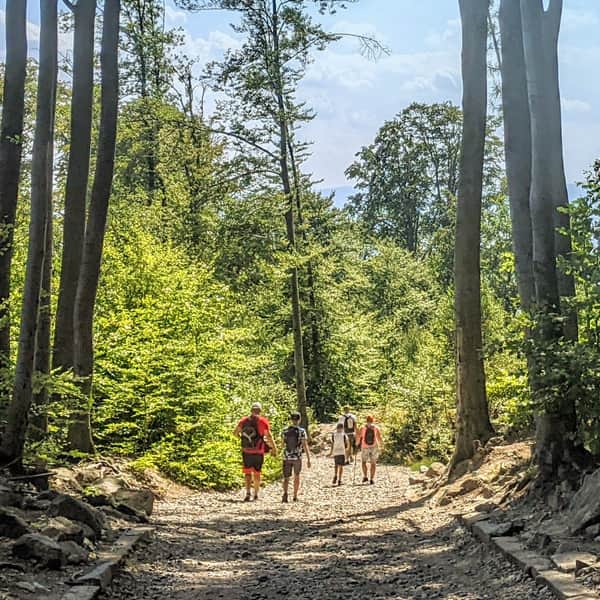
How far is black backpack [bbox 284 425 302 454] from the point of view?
15.5 metres

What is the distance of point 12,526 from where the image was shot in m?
7.43

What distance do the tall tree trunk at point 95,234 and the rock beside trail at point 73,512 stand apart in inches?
133

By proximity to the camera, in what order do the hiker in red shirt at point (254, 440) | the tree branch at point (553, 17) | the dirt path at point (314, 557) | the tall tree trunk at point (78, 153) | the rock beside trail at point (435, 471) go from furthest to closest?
1. the rock beside trail at point (435, 471)
2. the hiker in red shirt at point (254, 440)
3. the tall tree trunk at point (78, 153)
4. the tree branch at point (553, 17)
5. the dirt path at point (314, 557)

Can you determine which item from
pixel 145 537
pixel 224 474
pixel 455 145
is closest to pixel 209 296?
pixel 224 474

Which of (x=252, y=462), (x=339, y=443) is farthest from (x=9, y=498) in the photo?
(x=339, y=443)

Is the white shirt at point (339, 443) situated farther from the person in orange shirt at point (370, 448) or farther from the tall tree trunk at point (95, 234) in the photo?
the tall tree trunk at point (95, 234)

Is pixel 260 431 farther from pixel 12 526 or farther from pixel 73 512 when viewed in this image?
pixel 12 526

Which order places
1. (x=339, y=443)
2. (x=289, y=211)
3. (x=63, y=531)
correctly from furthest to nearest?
(x=289, y=211), (x=339, y=443), (x=63, y=531)

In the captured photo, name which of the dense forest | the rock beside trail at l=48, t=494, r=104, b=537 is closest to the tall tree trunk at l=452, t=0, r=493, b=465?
the dense forest

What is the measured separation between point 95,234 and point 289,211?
14346mm

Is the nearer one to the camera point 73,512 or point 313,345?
point 73,512

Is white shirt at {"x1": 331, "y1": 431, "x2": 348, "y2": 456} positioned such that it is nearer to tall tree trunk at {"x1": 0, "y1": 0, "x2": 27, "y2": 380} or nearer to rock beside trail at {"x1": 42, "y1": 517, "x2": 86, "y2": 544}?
tall tree trunk at {"x1": 0, "y1": 0, "x2": 27, "y2": 380}

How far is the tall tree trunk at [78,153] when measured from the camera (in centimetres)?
1347

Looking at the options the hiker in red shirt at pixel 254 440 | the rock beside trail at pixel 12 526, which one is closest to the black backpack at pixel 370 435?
the hiker in red shirt at pixel 254 440
